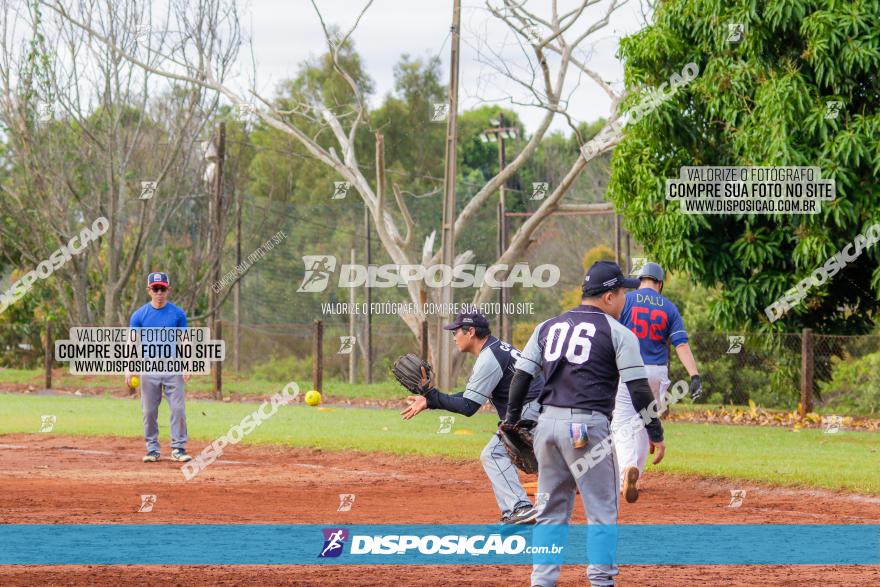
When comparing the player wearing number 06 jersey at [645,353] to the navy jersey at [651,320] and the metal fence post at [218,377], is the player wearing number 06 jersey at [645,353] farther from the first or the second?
the metal fence post at [218,377]

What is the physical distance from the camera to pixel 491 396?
27.5 feet

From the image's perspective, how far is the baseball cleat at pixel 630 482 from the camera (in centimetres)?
1059

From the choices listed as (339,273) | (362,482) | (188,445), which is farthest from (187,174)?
(362,482)

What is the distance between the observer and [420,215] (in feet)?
150

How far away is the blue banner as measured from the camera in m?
8.08

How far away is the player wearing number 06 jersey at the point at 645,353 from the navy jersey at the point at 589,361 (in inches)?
158

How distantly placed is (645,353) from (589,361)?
14.6 ft

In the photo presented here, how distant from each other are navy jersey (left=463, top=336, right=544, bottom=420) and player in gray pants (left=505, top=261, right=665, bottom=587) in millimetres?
1397

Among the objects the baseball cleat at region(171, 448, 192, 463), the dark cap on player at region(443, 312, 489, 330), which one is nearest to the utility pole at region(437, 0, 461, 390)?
the baseball cleat at region(171, 448, 192, 463)

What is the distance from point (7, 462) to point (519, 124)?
46.0 meters

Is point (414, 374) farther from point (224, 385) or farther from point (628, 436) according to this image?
point (224, 385)

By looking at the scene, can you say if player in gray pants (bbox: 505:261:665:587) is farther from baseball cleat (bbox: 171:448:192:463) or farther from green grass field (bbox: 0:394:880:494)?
baseball cleat (bbox: 171:448:192:463)

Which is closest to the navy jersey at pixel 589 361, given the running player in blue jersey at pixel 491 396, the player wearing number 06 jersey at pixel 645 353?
the running player in blue jersey at pixel 491 396

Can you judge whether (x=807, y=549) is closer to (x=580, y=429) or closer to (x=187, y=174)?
(x=580, y=429)
